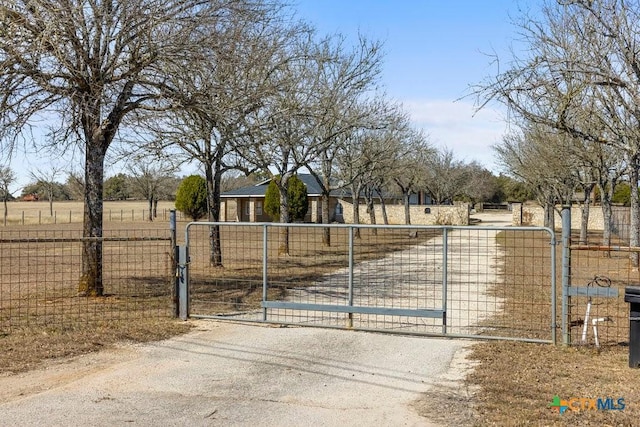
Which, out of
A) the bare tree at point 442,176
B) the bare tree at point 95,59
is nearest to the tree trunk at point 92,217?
the bare tree at point 95,59

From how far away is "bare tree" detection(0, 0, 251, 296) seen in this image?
9.40m

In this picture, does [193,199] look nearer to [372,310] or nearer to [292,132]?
[292,132]

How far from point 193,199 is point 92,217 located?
40.2 m

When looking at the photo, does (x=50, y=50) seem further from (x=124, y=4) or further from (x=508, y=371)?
(x=508, y=371)

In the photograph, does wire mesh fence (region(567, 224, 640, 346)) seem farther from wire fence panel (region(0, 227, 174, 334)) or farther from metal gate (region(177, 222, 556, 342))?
wire fence panel (region(0, 227, 174, 334))

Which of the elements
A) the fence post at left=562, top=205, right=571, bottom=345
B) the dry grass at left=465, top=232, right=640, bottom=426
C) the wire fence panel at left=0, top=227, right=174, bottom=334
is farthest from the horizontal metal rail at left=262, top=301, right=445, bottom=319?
the wire fence panel at left=0, top=227, right=174, bottom=334

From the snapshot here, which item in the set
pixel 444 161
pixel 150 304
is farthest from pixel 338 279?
pixel 444 161

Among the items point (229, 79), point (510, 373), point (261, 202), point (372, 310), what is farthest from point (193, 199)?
point (510, 373)

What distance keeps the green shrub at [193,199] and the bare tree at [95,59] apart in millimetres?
39605

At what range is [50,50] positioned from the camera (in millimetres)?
9820

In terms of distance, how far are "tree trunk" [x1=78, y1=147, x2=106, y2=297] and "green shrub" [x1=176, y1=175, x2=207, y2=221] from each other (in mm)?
39555

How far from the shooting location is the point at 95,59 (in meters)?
10.4

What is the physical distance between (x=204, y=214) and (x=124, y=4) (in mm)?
43145

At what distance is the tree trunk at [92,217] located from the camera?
11.1m
